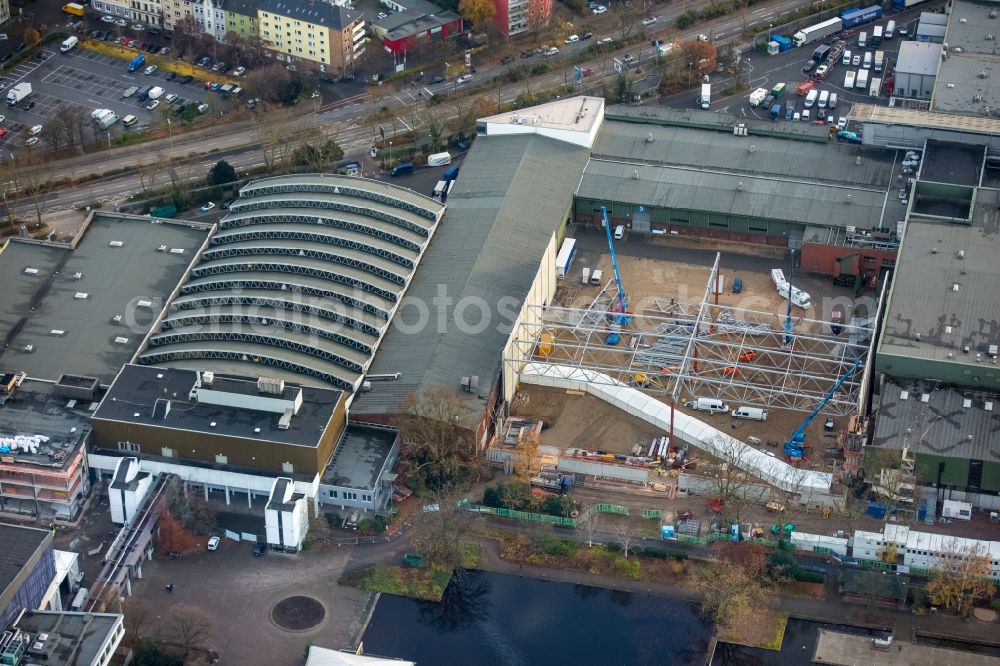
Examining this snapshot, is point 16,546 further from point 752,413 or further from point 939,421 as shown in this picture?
point 939,421

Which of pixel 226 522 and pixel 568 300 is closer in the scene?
pixel 226 522

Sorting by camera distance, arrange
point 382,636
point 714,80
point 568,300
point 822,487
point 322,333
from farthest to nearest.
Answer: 1. point 714,80
2. point 568,300
3. point 322,333
4. point 822,487
5. point 382,636

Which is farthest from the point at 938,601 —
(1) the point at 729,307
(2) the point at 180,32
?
(2) the point at 180,32

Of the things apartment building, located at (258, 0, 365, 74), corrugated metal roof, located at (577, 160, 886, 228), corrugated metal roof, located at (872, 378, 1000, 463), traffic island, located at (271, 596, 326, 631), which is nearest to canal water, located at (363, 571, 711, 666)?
traffic island, located at (271, 596, 326, 631)

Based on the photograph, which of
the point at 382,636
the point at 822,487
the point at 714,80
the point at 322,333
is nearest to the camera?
the point at 382,636

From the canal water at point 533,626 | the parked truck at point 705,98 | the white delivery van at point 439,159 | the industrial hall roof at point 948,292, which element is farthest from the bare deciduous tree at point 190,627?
the parked truck at point 705,98

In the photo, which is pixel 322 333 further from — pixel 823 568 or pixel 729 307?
pixel 823 568

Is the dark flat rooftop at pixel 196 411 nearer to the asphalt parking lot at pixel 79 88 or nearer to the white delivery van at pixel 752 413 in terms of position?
the white delivery van at pixel 752 413
